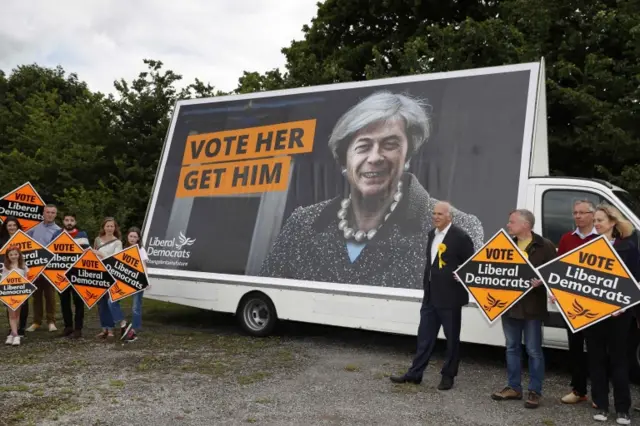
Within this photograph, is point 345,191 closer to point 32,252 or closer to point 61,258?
point 61,258

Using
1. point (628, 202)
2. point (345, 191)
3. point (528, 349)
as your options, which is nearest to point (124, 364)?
point (345, 191)

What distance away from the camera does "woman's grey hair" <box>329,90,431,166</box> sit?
24.1 feet

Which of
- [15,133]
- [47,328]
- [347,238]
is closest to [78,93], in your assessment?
[15,133]

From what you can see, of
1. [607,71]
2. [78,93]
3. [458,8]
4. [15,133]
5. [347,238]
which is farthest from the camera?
[78,93]

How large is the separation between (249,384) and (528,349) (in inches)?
101

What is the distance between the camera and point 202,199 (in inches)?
343

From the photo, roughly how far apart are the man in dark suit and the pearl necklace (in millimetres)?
1307

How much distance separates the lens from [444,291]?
580cm

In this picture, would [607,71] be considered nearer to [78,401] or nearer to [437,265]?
[437,265]

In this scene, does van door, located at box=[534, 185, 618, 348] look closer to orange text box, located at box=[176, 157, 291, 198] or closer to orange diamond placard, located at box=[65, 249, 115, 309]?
orange text box, located at box=[176, 157, 291, 198]

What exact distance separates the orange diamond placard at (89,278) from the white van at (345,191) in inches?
35.4

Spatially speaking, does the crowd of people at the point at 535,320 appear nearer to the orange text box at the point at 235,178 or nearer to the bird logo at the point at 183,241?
the orange text box at the point at 235,178

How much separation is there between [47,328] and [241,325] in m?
2.79

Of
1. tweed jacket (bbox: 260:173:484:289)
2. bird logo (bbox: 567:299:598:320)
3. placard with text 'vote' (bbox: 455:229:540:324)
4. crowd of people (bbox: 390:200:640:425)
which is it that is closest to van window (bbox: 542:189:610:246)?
tweed jacket (bbox: 260:173:484:289)
